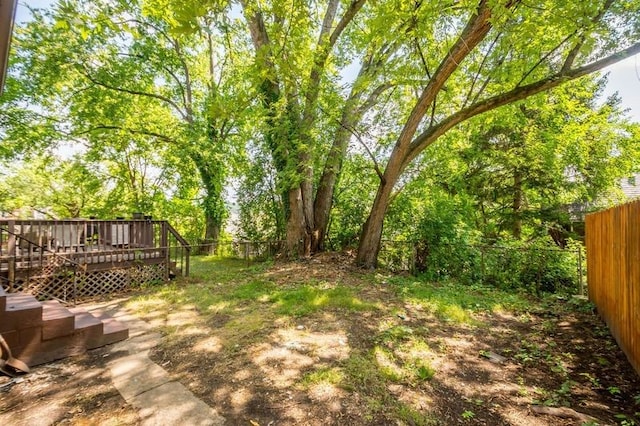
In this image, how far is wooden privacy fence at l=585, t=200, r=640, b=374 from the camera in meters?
3.06

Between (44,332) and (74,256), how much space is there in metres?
3.72

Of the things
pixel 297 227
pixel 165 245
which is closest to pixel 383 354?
pixel 297 227

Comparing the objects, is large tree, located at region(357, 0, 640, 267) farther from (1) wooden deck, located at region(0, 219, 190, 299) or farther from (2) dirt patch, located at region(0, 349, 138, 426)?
(2) dirt patch, located at region(0, 349, 138, 426)

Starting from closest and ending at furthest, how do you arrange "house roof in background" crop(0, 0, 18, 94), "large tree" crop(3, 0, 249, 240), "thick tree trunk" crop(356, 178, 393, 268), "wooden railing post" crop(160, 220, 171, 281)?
"house roof in background" crop(0, 0, 18, 94), "wooden railing post" crop(160, 220, 171, 281), "thick tree trunk" crop(356, 178, 393, 268), "large tree" crop(3, 0, 249, 240)

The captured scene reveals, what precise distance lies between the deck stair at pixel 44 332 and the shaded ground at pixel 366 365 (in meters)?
0.20

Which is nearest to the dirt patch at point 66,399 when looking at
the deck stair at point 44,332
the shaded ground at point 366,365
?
the shaded ground at point 366,365

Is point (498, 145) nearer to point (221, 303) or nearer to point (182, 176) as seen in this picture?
point (221, 303)

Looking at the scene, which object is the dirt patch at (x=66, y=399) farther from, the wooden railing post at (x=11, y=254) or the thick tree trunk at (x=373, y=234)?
the thick tree trunk at (x=373, y=234)

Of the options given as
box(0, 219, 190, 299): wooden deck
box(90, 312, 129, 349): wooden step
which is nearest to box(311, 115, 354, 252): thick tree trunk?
box(0, 219, 190, 299): wooden deck

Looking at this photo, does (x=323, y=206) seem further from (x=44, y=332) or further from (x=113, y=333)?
(x=44, y=332)

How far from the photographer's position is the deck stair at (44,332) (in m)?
3.16

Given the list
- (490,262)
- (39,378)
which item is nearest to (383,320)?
(39,378)

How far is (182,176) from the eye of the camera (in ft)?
46.5

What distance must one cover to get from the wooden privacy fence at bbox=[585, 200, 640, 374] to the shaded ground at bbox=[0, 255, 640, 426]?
0.27m
